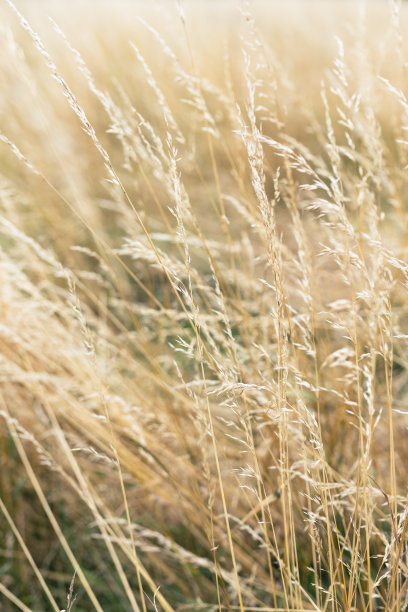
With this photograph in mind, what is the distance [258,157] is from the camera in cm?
81

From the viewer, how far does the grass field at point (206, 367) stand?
0.82 metres

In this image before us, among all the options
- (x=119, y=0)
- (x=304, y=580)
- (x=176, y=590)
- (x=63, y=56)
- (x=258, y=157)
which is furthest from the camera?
(x=119, y=0)

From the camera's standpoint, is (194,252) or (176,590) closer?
(176,590)

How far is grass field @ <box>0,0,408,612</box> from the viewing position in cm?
82

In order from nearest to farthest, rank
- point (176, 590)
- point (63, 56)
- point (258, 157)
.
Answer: point (258, 157)
point (176, 590)
point (63, 56)

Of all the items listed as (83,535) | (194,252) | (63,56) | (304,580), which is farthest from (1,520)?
(63,56)

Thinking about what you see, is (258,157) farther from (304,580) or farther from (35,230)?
(35,230)

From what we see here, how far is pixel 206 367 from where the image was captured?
5.65ft

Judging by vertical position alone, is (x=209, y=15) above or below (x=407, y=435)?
above

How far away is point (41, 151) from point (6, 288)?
1835 millimetres

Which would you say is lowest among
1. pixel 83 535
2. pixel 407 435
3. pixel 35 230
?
pixel 407 435

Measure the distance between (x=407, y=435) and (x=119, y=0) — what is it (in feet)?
16.2

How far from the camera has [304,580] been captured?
119 centimetres

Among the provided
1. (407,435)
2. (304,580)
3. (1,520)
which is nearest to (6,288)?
(1,520)
